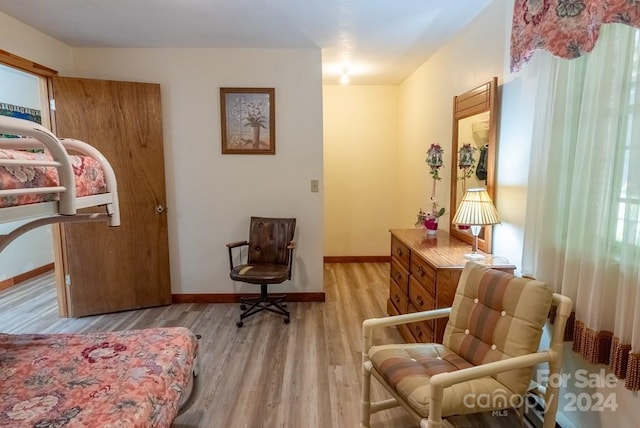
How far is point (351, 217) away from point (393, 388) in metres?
3.48

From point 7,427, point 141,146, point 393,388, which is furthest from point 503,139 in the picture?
point 141,146

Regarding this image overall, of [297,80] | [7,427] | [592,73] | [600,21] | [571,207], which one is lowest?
[7,427]

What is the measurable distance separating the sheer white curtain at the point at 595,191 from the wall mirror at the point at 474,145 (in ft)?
1.76

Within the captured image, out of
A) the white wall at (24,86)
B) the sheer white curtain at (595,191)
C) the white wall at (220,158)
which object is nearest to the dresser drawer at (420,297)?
the sheer white curtain at (595,191)

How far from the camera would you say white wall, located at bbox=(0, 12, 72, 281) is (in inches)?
106

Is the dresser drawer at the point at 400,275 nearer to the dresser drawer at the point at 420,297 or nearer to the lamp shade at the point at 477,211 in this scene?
the dresser drawer at the point at 420,297

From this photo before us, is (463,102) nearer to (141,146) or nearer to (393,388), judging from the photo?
(393,388)

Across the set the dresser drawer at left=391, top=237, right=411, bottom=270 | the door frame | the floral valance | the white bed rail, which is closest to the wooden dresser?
the dresser drawer at left=391, top=237, right=411, bottom=270

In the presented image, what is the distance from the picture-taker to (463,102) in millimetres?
2758

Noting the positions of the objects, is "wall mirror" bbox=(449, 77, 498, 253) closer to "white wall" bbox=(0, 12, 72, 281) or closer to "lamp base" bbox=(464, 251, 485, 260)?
"lamp base" bbox=(464, 251, 485, 260)

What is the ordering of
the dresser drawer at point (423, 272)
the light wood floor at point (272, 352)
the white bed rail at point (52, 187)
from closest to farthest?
the white bed rail at point (52, 187) < the light wood floor at point (272, 352) < the dresser drawer at point (423, 272)

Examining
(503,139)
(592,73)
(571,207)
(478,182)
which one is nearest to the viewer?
(592,73)

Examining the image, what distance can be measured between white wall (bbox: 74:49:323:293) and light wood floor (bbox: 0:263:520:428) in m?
0.45

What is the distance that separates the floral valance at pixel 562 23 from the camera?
125 centimetres
